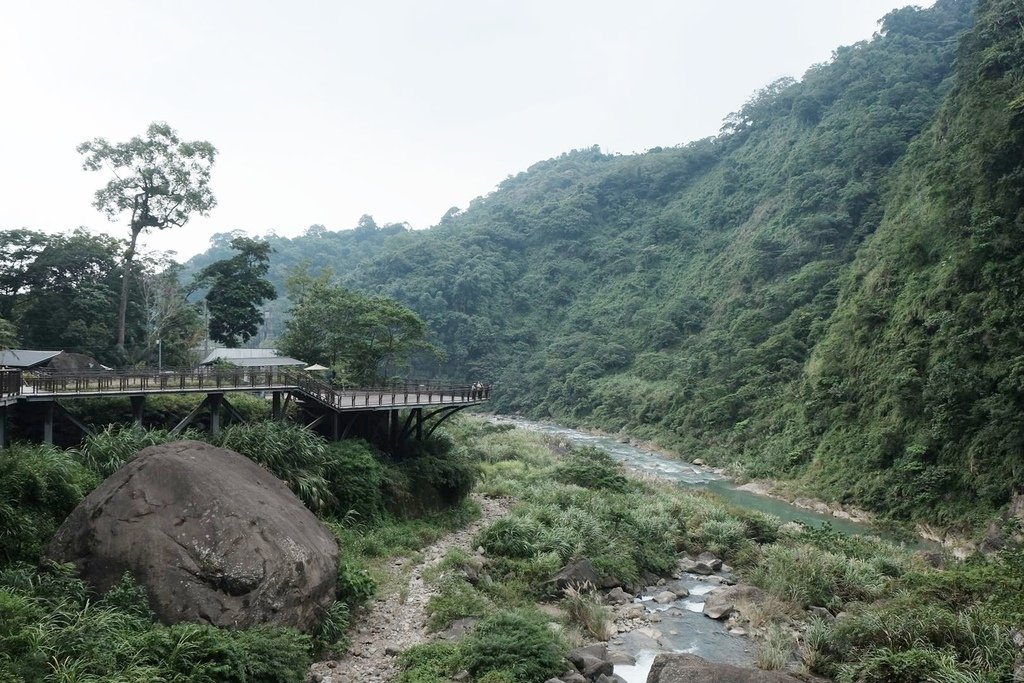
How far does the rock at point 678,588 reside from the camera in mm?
18312

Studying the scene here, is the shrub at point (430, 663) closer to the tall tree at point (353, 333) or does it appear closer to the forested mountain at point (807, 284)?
the tall tree at point (353, 333)

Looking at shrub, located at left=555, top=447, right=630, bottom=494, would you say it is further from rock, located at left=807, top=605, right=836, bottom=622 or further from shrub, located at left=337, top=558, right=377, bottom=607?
shrub, located at left=337, top=558, right=377, bottom=607

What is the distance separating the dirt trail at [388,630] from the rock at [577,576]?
3.55 metres

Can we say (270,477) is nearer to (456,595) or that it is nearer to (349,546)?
(349,546)

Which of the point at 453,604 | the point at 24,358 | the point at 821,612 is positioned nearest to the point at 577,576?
the point at 453,604

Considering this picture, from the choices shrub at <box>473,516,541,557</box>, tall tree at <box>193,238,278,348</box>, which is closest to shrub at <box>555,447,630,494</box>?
shrub at <box>473,516,541,557</box>

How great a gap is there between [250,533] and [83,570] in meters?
2.69

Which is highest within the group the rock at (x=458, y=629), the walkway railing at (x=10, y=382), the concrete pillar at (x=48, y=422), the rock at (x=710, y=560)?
the walkway railing at (x=10, y=382)

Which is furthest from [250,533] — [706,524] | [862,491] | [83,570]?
[862,491]

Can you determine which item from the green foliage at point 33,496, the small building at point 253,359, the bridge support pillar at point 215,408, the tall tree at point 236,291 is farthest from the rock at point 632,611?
the tall tree at point 236,291

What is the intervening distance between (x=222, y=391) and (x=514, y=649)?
14161 millimetres

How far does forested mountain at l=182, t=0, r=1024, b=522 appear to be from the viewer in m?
32.2

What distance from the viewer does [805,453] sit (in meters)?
40.5

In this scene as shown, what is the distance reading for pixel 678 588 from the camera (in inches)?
741
